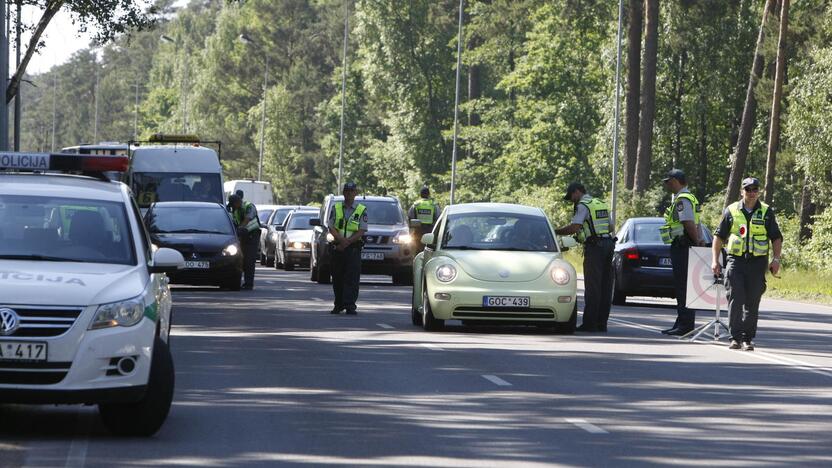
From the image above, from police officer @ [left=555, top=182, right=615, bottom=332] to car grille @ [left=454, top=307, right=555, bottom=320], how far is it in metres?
1.36

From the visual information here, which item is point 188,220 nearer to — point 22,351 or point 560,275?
point 560,275

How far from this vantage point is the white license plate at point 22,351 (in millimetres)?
10086

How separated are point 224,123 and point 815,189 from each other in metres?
72.3

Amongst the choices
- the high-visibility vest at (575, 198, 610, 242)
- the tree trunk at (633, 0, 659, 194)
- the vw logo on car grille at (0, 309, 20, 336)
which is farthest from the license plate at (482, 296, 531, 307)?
the tree trunk at (633, 0, 659, 194)

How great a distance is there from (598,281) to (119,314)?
11.7 meters

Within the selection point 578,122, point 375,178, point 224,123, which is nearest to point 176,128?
point 224,123

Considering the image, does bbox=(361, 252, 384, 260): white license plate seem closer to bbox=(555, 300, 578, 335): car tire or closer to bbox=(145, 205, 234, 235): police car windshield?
bbox=(145, 205, 234, 235): police car windshield

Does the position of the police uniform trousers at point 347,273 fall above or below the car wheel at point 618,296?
above

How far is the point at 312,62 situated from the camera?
115500 mm

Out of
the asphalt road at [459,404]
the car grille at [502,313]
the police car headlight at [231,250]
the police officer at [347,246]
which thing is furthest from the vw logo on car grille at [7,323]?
the police car headlight at [231,250]

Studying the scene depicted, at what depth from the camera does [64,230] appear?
11.6 metres

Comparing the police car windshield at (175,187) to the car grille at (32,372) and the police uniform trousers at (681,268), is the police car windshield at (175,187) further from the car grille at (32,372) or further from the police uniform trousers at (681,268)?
the car grille at (32,372)

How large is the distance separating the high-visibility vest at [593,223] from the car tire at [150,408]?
11.2 m

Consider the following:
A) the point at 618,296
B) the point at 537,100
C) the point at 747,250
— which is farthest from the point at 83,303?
the point at 537,100
